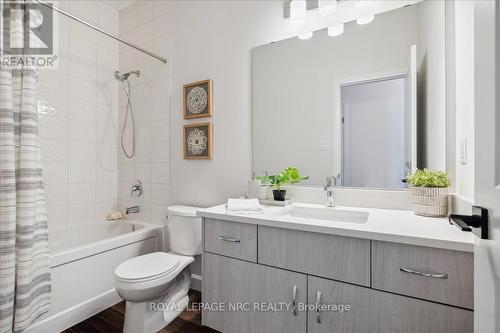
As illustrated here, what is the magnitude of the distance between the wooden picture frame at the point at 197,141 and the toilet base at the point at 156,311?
103cm

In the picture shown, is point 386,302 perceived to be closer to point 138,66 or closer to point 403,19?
point 403,19

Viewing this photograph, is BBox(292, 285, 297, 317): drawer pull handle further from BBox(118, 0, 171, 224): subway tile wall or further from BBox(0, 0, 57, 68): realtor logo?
BBox(0, 0, 57, 68): realtor logo

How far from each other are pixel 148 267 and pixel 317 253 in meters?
1.07

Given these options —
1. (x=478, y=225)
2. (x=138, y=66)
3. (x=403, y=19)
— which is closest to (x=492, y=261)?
(x=478, y=225)

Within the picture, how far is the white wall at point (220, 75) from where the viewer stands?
1.87 m

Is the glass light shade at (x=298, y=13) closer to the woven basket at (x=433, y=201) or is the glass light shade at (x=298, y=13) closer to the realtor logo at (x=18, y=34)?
the woven basket at (x=433, y=201)

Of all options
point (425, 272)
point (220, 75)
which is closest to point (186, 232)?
point (220, 75)

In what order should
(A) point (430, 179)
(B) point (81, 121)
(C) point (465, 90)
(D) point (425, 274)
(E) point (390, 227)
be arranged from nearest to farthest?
(D) point (425, 274), (E) point (390, 227), (C) point (465, 90), (A) point (430, 179), (B) point (81, 121)

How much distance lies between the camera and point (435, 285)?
2.95 ft

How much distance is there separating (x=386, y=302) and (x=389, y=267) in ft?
0.48

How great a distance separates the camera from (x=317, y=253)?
3.67 ft

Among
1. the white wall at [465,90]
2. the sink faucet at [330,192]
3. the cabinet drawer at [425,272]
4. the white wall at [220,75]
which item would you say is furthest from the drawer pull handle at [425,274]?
the white wall at [220,75]

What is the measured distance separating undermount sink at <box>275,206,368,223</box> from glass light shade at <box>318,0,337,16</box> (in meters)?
1.23

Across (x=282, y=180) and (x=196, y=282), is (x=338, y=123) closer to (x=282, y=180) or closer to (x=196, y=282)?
(x=282, y=180)
